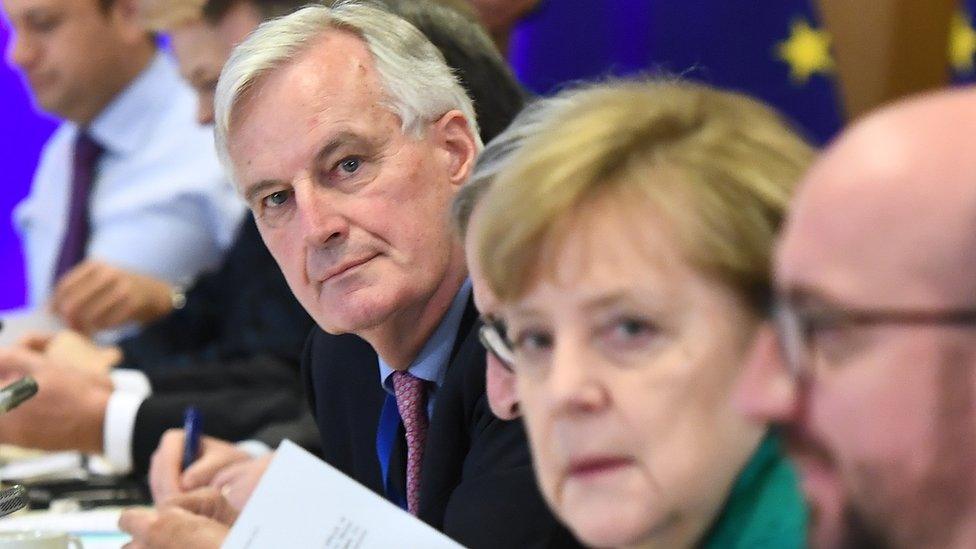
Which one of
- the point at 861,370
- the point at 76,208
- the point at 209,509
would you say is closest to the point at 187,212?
the point at 76,208

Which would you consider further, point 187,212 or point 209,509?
point 187,212

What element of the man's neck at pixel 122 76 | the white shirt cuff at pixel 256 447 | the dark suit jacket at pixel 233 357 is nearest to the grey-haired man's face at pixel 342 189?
the white shirt cuff at pixel 256 447

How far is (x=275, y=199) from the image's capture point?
5.51ft

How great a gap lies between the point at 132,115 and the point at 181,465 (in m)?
1.68

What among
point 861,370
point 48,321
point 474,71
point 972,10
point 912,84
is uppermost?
point 861,370

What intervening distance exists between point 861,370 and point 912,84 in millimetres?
1455

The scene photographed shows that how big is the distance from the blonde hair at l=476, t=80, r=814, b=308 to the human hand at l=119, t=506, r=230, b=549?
0.80 meters

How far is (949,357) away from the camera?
2.15 feet

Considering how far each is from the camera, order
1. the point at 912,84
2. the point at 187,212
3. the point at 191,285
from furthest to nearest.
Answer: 1. the point at 187,212
2. the point at 191,285
3. the point at 912,84

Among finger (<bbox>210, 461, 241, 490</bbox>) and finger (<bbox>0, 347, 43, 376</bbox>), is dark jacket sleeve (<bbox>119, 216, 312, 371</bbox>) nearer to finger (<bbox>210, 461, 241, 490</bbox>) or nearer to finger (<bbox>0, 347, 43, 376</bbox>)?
finger (<bbox>0, 347, 43, 376</bbox>)

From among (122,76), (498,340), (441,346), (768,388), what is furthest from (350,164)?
(122,76)

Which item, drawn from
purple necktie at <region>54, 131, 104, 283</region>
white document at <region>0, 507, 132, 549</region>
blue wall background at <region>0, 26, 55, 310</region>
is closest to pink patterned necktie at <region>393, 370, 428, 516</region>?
white document at <region>0, 507, 132, 549</region>

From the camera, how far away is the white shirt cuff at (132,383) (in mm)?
2842

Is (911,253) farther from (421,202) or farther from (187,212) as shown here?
(187,212)
